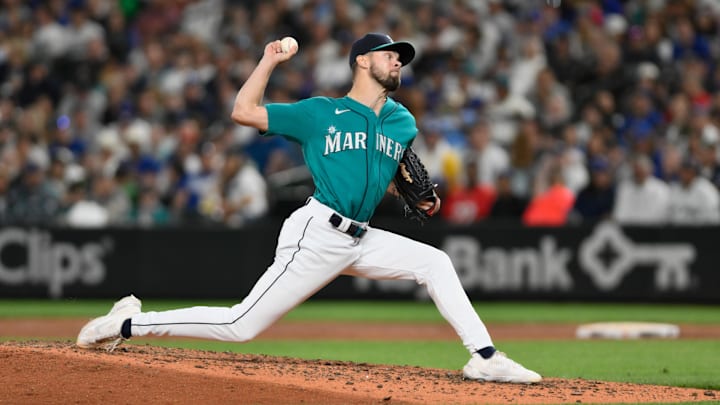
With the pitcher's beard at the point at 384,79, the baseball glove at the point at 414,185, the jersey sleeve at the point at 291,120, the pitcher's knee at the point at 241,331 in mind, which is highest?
the pitcher's beard at the point at 384,79

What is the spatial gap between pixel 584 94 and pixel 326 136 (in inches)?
435

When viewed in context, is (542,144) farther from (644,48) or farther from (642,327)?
(642,327)

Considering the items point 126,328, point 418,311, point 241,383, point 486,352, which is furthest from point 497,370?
point 418,311

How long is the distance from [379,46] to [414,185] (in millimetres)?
902

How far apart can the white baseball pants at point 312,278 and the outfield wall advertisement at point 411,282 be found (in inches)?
327

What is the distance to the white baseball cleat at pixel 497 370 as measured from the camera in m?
6.71

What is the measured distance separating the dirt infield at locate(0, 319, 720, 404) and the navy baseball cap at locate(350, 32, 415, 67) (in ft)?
6.44

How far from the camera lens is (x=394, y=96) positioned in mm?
16562

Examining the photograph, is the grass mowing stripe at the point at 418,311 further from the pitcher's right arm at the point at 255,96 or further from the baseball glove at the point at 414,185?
the pitcher's right arm at the point at 255,96

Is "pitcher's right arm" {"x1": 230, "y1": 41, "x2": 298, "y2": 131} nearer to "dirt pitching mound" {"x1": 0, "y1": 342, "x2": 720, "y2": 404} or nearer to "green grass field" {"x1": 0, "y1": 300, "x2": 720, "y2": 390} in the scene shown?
"dirt pitching mound" {"x1": 0, "y1": 342, "x2": 720, "y2": 404}

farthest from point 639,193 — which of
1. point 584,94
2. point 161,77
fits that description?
point 161,77

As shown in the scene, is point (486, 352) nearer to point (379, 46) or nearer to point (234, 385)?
point (234, 385)

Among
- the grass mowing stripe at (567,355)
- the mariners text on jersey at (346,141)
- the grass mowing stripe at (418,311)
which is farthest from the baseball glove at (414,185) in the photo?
the grass mowing stripe at (418,311)

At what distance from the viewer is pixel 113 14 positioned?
19.7 metres
